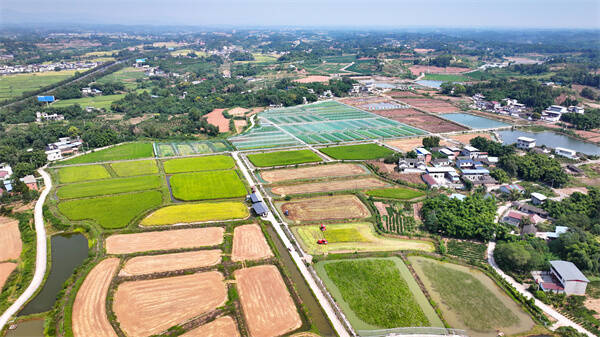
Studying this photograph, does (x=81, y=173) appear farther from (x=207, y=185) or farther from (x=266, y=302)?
(x=266, y=302)

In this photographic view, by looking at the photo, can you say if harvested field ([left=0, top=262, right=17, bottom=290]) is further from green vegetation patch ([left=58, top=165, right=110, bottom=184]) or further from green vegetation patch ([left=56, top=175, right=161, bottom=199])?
green vegetation patch ([left=58, top=165, right=110, bottom=184])

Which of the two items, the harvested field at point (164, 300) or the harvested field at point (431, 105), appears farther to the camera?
the harvested field at point (431, 105)

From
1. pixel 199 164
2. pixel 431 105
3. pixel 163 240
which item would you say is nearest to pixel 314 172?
pixel 199 164

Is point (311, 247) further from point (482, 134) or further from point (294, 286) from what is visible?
point (482, 134)

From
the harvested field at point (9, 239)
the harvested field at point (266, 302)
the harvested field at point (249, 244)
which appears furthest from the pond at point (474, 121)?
the harvested field at point (9, 239)

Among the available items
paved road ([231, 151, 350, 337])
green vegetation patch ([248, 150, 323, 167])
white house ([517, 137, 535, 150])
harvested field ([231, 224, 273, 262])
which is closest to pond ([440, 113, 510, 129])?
white house ([517, 137, 535, 150])

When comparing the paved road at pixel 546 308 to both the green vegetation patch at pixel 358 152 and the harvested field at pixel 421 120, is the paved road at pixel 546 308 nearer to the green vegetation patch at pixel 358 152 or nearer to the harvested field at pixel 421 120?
the green vegetation patch at pixel 358 152

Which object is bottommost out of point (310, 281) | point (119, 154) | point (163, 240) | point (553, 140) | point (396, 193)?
point (310, 281)
